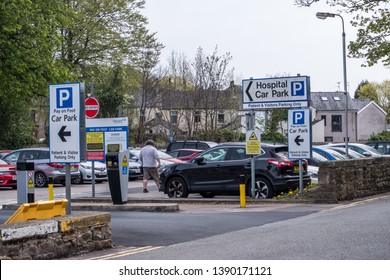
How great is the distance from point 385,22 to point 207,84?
2581cm

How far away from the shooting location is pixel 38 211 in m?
10.6

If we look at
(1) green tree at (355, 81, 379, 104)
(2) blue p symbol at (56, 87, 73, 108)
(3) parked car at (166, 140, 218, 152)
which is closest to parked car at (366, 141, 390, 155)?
(3) parked car at (166, 140, 218, 152)

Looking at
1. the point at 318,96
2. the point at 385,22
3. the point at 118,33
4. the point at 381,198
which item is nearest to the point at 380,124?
the point at 318,96

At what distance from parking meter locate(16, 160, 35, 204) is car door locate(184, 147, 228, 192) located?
475cm

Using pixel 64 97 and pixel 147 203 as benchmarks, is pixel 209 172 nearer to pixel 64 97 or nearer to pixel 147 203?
pixel 147 203

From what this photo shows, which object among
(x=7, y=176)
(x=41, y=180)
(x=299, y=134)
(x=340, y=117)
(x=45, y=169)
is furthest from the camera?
(x=340, y=117)

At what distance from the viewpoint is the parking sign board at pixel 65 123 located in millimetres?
11289

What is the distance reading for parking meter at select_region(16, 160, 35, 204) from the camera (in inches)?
681

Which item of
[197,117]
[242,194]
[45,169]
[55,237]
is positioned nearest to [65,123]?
[55,237]

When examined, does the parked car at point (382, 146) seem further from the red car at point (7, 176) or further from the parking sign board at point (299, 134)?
the parking sign board at point (299, 134)

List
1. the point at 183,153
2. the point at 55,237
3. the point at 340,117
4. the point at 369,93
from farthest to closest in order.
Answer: the point at 369,93, the point at 340,117, the point at 183,153, the point at 55,237

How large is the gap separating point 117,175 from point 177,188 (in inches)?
122

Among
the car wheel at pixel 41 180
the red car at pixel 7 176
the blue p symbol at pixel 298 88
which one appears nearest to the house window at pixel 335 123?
the car wheel at pixel 41 180
